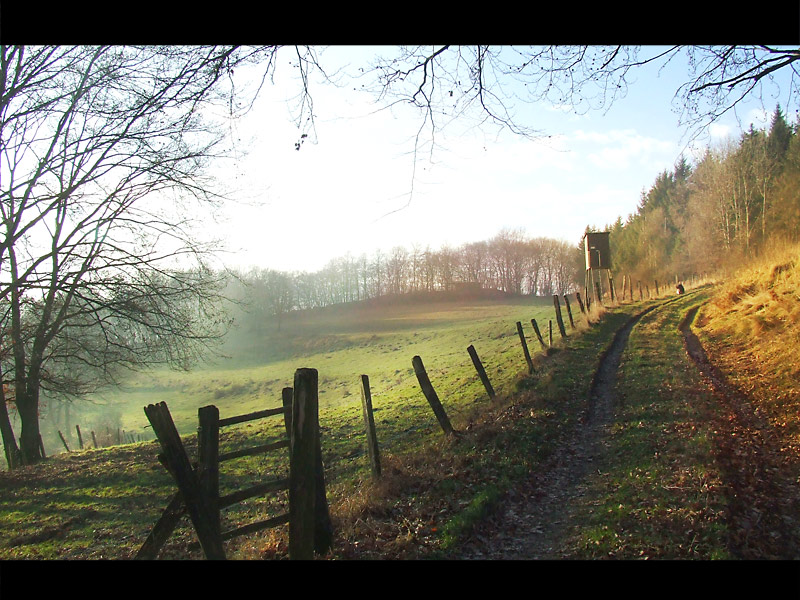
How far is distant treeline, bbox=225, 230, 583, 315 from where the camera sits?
218 feet

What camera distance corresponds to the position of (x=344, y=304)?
72812mm

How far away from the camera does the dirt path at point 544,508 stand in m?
5.23

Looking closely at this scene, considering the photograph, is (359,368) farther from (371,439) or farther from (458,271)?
(458,271)

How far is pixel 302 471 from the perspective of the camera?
4852 millimetres

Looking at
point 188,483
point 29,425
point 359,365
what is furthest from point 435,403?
point 359,365

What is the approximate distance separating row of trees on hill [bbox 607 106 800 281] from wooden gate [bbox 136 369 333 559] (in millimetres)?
22521

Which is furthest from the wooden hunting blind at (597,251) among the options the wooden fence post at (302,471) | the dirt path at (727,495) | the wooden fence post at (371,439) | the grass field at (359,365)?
the wooden fence post at (302,471)

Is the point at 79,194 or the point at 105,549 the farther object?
the point at 79,194

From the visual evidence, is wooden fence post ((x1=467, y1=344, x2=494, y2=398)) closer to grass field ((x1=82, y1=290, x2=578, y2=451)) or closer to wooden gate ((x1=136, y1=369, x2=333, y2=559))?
grass field ((x1=82, y1=290, x2=578, y2=451))

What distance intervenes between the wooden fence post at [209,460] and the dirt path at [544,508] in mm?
2516

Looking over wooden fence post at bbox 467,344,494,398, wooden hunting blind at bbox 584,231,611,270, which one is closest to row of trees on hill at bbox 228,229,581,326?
wooden hunting blind at bbox 584,231,611,270
